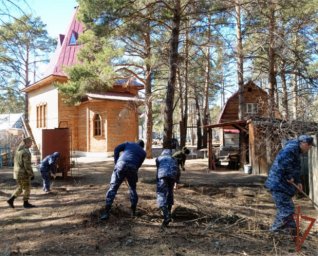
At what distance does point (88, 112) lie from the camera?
23266 millimetres

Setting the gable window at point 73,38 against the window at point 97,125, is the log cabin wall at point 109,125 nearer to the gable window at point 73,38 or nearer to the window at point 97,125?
the window at point 97,125

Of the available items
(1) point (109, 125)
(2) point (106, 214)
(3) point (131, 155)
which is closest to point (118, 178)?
(3) point (131, 155)

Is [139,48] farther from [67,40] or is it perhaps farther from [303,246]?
[303,246]

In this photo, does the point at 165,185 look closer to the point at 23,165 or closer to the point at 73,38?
the point at 23,165

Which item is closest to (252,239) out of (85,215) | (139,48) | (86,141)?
(85,215)

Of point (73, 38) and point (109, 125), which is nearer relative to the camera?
point (109, 125)

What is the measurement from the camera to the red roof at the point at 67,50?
25478 millimetres

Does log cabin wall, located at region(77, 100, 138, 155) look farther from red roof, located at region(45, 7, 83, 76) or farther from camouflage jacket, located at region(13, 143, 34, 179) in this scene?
camouflage jacket, located at region(13, 143, 34, 179)

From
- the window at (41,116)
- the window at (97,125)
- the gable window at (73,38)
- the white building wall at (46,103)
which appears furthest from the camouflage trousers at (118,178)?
the gable window at (73,38)

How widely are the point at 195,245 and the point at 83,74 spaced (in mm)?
13676

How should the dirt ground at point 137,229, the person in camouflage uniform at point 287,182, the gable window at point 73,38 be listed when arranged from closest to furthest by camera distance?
1. the dirt ground at point 137,229
2. the person in camouflage uniform at point 287,182
3. the gable window at point 73,38

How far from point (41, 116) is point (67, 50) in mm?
5700

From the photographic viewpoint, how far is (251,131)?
1443 centimetres

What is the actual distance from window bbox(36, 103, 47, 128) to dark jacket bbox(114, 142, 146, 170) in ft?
70.6
